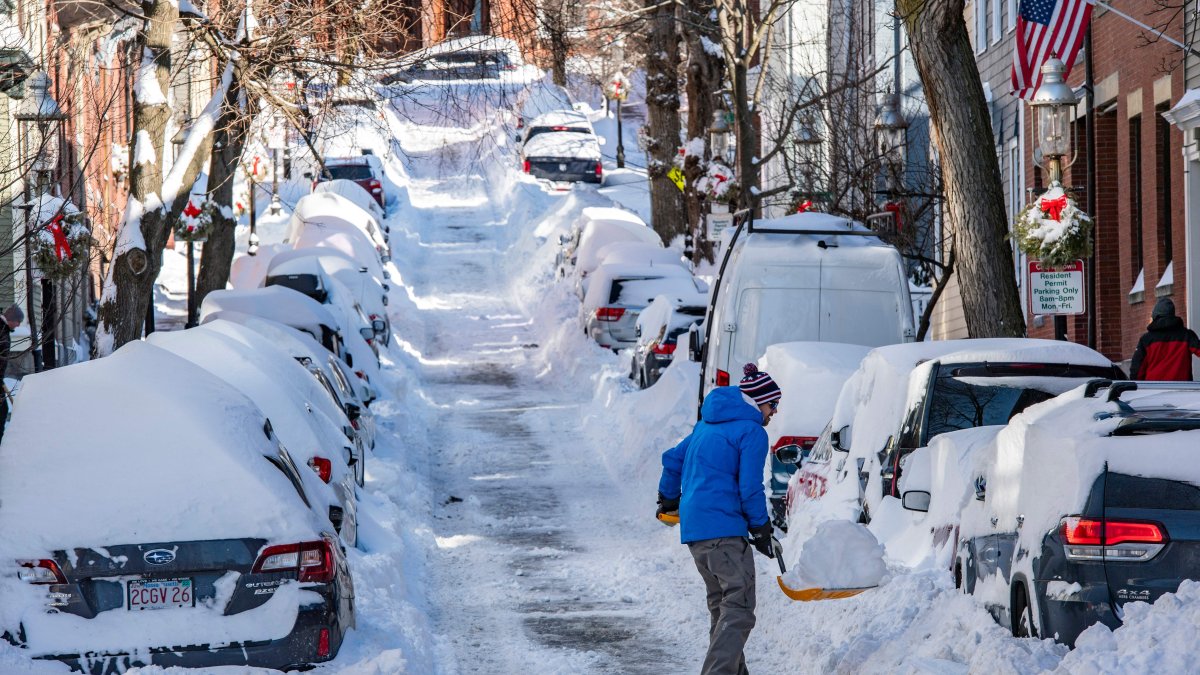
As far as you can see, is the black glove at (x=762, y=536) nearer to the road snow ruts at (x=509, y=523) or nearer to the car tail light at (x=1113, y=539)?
the road snow ruts at (x=509, y=523)

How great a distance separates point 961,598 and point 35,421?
173 inches

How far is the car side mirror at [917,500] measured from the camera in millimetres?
9031

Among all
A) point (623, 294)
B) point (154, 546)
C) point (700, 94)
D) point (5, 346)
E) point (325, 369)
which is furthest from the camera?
point (700, 94)

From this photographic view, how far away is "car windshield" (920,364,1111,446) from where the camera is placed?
10.4 meters

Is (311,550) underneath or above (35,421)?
underneath

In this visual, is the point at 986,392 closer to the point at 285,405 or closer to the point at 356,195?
the point at 285,405

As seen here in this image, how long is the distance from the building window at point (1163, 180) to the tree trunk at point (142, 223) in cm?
1123

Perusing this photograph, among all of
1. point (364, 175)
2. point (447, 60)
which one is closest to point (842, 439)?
point (447, 60)

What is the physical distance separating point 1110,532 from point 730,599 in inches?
103

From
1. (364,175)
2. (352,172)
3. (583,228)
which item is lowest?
(583,228)

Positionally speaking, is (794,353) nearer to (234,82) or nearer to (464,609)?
(464,609)

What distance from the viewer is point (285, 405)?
12.1 metres

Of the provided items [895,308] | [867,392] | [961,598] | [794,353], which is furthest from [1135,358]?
A: [961,598]

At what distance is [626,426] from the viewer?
21.4m
